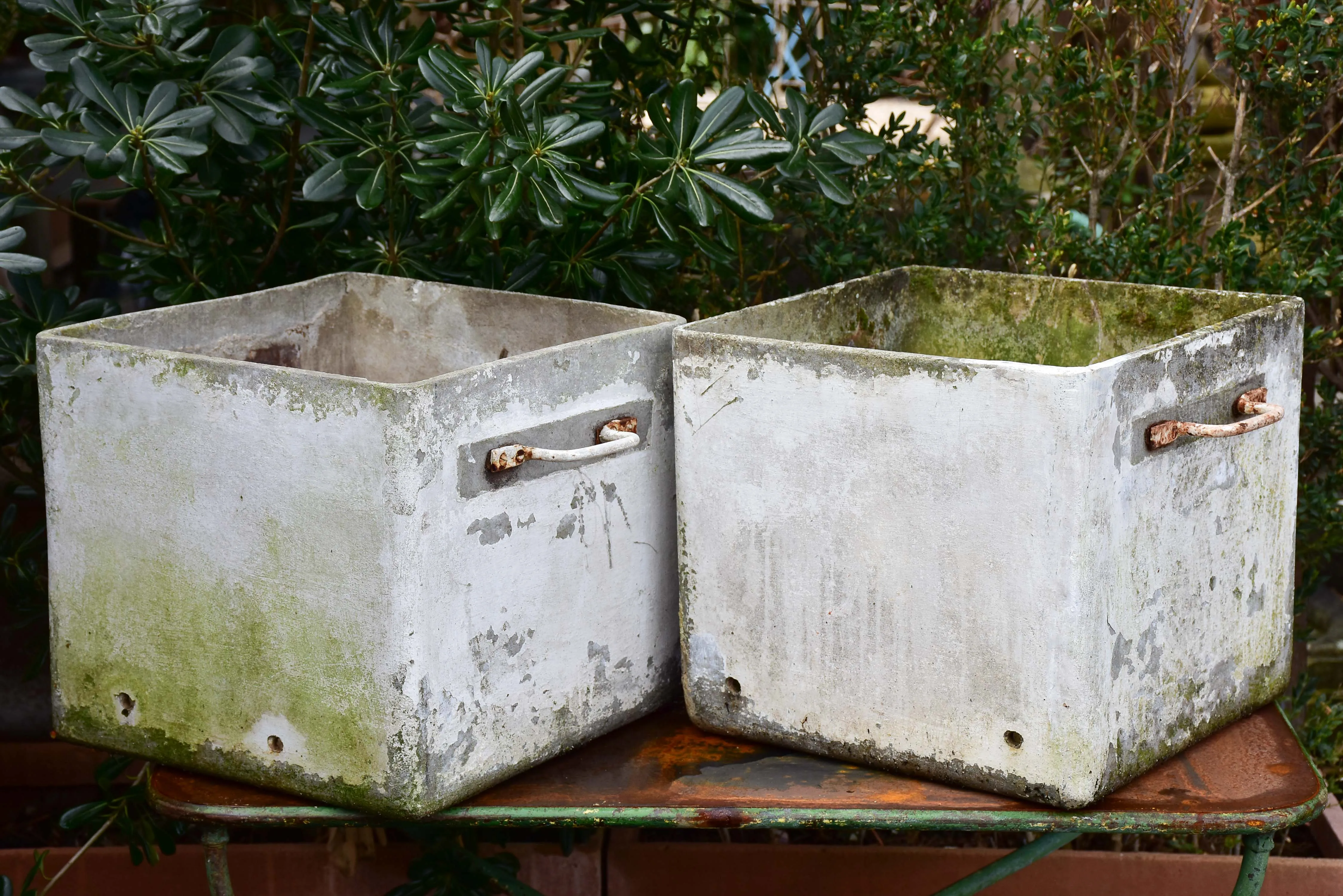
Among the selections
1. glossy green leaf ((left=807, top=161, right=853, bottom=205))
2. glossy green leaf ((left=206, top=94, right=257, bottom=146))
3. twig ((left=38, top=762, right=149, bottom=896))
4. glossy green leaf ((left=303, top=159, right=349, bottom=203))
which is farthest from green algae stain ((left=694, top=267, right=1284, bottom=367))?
twig ((left=38, top=762, right=149, bottom=896))

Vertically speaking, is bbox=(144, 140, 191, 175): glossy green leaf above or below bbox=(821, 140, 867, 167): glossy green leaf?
above

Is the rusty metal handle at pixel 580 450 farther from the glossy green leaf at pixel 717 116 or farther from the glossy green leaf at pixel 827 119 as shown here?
the glossy green leaf at pixel 827 119

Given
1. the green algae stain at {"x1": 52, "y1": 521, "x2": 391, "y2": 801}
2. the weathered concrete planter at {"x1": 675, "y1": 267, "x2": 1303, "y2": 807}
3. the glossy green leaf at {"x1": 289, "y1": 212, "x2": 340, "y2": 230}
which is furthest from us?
the glossy green leaf at {"x1": 289, "y1": 212, "x2": 340, "y2": 230}

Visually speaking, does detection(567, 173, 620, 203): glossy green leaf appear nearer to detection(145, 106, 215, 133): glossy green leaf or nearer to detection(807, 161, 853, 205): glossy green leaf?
detection(807, 161, 853, 205): glossy green leaf

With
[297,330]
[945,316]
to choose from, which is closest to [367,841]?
[297,330]

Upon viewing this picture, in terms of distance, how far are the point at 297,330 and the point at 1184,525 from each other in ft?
4.21

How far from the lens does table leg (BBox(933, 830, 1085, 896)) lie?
1.88m

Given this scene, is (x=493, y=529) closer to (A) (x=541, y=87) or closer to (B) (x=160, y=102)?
(A) (x=541, y=87)

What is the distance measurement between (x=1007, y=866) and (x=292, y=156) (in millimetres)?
1530

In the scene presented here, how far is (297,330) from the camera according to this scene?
2250mm

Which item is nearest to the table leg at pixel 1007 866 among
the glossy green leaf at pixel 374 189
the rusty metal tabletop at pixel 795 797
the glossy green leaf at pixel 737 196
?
the rusty metal tabletop at pixel 795 797

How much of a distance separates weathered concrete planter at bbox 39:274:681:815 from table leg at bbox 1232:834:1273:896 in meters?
0.76

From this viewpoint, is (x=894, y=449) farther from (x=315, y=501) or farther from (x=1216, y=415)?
(x=315, y=501)

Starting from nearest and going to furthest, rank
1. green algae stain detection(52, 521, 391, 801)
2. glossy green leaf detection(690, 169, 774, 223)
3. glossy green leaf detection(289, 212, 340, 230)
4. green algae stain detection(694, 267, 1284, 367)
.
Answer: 1. green algae stain detection(52, 521, 391, 801)
2. green algae stain detection(694, 267, 1284, 367)
3. glossy green leaf detection(690, 169, 774, 223)
4. glossy green leaf detection(289, 212, 340, 230)
